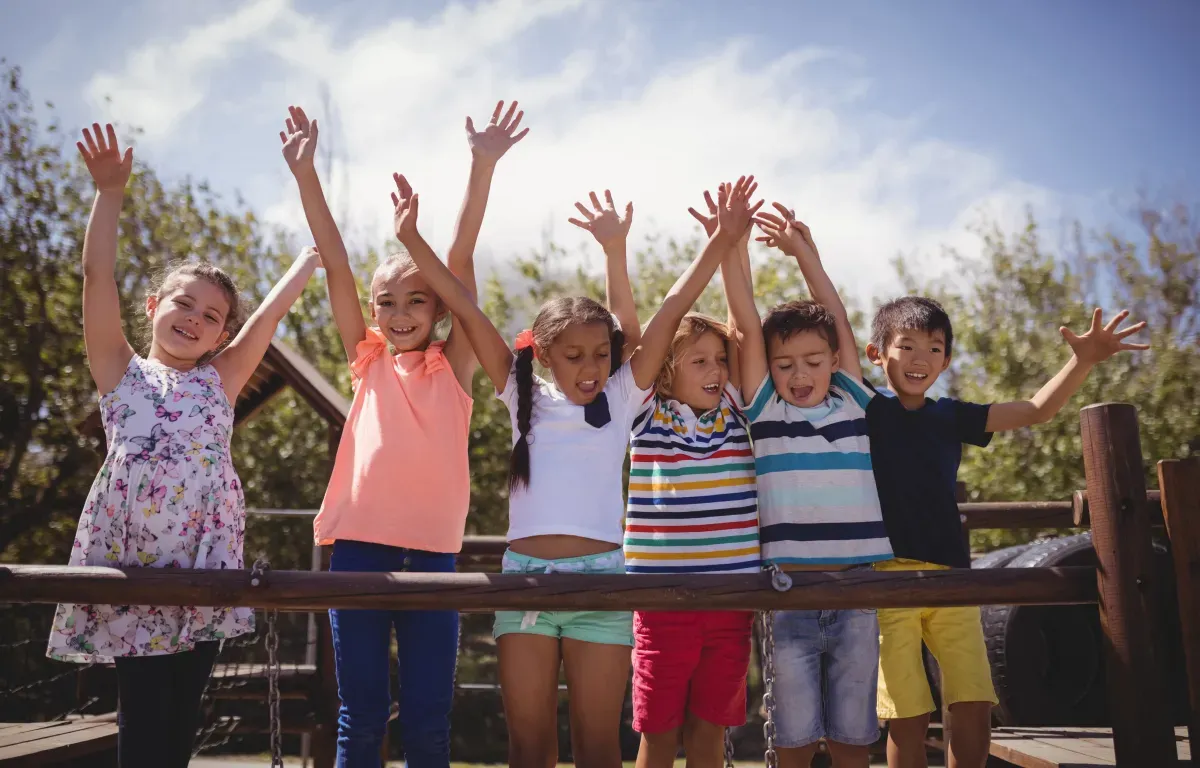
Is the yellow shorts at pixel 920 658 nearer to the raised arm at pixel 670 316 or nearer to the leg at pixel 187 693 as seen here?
the raised arm at pixel 670 316

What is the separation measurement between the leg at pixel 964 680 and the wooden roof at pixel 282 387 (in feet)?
13.0

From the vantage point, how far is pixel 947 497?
3434mm

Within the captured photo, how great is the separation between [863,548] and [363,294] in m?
12.2

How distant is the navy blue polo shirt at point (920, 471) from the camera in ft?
11.1

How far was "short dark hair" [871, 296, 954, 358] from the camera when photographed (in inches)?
143

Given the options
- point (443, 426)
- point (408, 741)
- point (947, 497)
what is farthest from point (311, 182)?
point (947, 497)

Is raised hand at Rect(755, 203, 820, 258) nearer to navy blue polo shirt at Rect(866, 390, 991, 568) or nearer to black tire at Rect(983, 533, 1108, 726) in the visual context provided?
navy blue polo shirt at Rect(866, 390, 991, 568)

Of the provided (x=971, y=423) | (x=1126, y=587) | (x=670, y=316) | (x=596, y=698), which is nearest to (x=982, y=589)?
(x=1126, y=587)

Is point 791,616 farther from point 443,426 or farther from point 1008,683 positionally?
point 1008,683

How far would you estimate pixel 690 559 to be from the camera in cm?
321

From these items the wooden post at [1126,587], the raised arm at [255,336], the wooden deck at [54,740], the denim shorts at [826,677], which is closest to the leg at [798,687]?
the denim shorts at [826,677]

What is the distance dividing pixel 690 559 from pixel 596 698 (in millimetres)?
564

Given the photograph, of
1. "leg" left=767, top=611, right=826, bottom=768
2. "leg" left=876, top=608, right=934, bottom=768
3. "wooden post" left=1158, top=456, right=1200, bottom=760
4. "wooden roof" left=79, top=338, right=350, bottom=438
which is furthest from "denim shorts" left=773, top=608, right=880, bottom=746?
"wooden roof" left=79, top=338, right=350, bottom=438

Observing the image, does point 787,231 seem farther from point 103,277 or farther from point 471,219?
point 103,277
